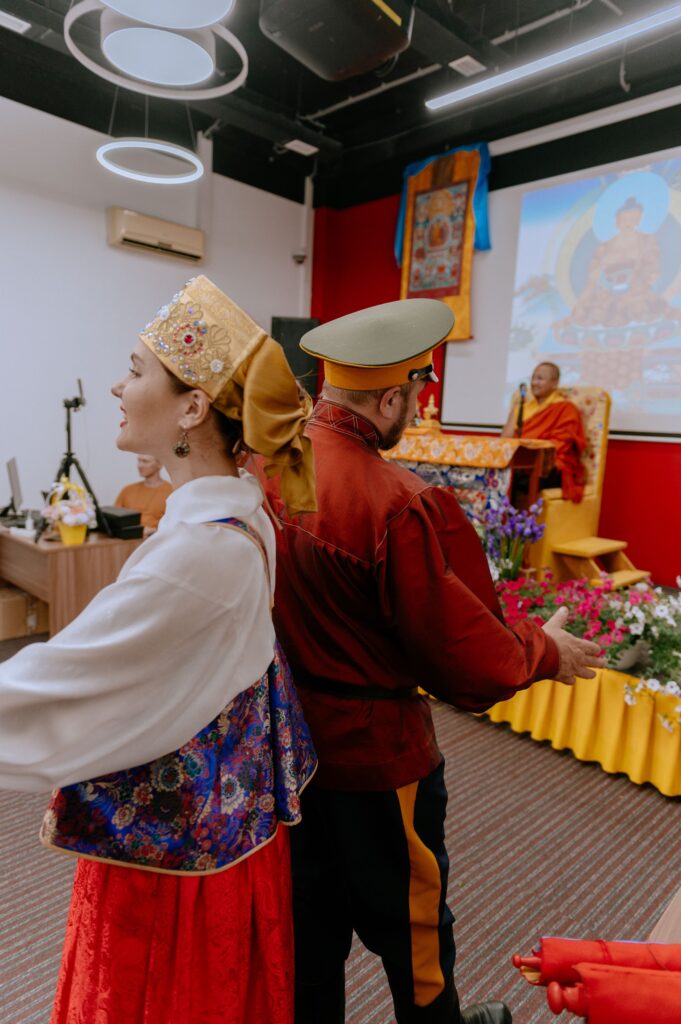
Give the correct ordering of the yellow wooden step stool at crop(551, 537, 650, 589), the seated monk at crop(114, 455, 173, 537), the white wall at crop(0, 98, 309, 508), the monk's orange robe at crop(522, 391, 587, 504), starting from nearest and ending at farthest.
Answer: the yellow wooden step stool at crop(551, 537, 650, 589)
the seated monk at crop(114, 455, 173, 537)
the monk's orange robe at crop(522, 391, 587, 504)
the white wall at crop(0, 98, 309, 508)

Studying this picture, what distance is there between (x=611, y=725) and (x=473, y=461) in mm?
1876

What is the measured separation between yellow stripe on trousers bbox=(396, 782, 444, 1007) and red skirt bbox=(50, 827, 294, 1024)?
1.01 feet

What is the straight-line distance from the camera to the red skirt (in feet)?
2.66

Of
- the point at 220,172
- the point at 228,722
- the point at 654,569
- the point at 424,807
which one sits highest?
the point at 220,172

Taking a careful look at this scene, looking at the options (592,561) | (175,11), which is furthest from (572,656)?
(592,561)

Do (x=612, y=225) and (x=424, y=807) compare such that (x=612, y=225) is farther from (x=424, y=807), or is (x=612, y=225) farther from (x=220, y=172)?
(x=424, y=807)

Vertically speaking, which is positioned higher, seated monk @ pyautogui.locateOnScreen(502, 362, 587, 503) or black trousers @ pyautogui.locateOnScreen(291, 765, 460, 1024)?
seated monk @ pyautogui.locateOnScreen(502, 362, 587, 503)

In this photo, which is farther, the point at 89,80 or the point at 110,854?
the point at 89,80

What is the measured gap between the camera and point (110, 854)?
788mm

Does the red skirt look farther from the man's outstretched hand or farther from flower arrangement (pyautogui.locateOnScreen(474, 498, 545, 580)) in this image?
flower arrangement (pyautogui.locateOnScreen(474, 498, 545, 580))

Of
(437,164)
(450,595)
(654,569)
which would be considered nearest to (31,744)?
(450,595)

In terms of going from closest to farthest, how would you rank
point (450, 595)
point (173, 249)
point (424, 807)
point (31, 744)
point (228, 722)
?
1. point (31, 744)
2. point (228, 722)
3. point (450, 595)
4. point (424, 807)
5. point (173, 249)

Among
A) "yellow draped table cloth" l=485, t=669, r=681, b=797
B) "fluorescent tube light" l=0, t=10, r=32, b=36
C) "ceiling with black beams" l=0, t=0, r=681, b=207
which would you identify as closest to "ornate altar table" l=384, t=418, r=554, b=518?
"yellow draped table cloth" l=485, t=669, r=681, b=797

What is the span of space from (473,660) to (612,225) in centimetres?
507
